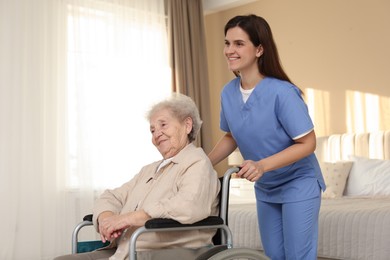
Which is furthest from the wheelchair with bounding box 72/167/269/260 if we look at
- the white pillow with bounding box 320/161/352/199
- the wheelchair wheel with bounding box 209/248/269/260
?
the white pillow with bounding box 320/161/352/199

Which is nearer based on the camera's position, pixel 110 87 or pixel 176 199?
pixel 176 199

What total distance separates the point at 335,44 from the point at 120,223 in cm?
451

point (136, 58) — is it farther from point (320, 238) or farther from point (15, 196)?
point (320, 238)

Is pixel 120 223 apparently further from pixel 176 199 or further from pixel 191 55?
pixel 191 55

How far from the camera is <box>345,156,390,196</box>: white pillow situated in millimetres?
5035

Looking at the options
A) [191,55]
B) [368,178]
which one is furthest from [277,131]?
[191,55]

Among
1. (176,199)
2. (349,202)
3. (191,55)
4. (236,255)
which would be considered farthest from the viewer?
(191,55)

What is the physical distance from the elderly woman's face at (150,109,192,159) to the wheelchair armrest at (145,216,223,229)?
1.44 feet

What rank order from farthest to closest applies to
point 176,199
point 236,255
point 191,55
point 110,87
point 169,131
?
1. point 191,55
2. point 110,87
3. point 169,131
4. point 176,199
5. point 236,255

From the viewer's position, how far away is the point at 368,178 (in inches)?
204

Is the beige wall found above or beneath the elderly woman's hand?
above

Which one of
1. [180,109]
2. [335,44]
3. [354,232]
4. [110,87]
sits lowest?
[354,232]

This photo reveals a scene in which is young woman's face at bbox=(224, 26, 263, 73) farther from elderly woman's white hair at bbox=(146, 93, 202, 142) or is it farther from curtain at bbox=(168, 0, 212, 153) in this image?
curtain at bbox=(168, 0, 212, 153)

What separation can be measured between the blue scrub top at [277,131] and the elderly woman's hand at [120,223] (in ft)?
1.80
